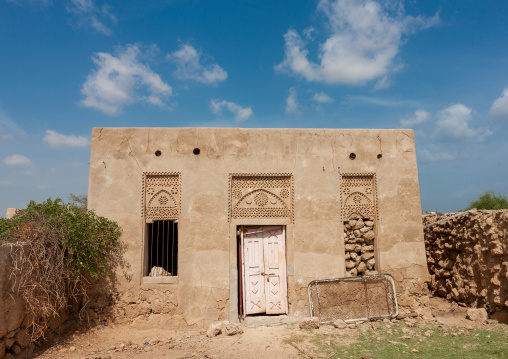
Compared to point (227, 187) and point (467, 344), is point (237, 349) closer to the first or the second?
point (227, 187)

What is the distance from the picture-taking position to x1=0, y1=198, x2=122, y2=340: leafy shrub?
5.69 metres

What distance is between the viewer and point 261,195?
296 inches

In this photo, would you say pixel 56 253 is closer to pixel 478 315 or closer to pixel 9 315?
pixel 9 315

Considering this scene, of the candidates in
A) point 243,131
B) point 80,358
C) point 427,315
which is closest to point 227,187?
point 243,131

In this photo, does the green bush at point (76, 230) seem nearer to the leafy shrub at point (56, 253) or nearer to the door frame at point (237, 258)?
the leafy shrub at point (56, 253)

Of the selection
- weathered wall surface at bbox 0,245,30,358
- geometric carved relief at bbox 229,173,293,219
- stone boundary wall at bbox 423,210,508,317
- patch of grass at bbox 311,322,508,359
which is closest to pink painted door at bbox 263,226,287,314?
geometric carved relief at bbox 229,173,293,219

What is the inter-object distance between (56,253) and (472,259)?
26.6ft

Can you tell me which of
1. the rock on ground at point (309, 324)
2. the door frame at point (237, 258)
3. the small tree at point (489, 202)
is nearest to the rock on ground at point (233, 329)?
the door frame at point (237, 258)

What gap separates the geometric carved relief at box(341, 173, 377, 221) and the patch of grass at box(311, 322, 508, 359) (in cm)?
233

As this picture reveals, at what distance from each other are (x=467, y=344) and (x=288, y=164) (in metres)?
4.46

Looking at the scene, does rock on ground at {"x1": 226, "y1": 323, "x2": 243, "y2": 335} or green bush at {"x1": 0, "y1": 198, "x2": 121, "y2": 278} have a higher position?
green bush at {"x1": 0, "y1": 198, "x2": 121, "y2": 278}

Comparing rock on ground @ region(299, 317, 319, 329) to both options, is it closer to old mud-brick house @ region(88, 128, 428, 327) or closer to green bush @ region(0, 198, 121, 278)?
old mud-brick house @ region(88, 128, 428, 327)

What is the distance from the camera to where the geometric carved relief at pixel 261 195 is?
24.5ft

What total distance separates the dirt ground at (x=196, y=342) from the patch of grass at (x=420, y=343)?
0.16 m
